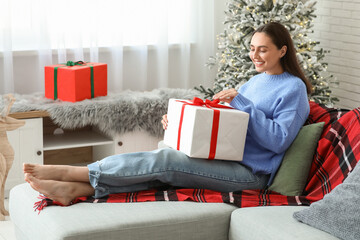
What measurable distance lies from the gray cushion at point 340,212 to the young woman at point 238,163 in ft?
1.40

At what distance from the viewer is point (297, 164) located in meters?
2.54

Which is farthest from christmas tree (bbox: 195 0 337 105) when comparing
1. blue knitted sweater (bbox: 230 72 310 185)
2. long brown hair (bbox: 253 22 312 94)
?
blue knitted sweater (bbox: 230 72 310 185)

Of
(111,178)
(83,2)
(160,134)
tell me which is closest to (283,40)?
(111,178)

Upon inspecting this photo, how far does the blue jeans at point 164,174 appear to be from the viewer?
243 centimetres

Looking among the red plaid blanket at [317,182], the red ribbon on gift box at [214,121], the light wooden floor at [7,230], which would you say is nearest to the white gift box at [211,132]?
the red ribbon on gift box at [214,121]

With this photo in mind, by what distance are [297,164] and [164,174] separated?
0.60m

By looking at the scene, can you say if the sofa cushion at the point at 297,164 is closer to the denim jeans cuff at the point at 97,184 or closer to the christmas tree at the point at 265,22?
the denim jeans cuff at the point at 97,184

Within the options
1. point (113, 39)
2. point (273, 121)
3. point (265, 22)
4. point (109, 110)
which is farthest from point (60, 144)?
point (273, 121)

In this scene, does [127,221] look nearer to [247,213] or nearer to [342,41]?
[247,213]

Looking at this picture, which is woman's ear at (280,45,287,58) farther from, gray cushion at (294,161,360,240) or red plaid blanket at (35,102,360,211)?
gray cushion at (294,161,360,240)

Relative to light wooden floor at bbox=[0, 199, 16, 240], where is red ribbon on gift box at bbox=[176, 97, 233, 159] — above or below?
above

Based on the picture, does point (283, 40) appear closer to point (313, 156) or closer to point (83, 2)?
point (313, 156)

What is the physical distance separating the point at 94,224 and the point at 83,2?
8.44 feet

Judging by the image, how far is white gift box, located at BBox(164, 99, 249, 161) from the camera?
97.6 inches
